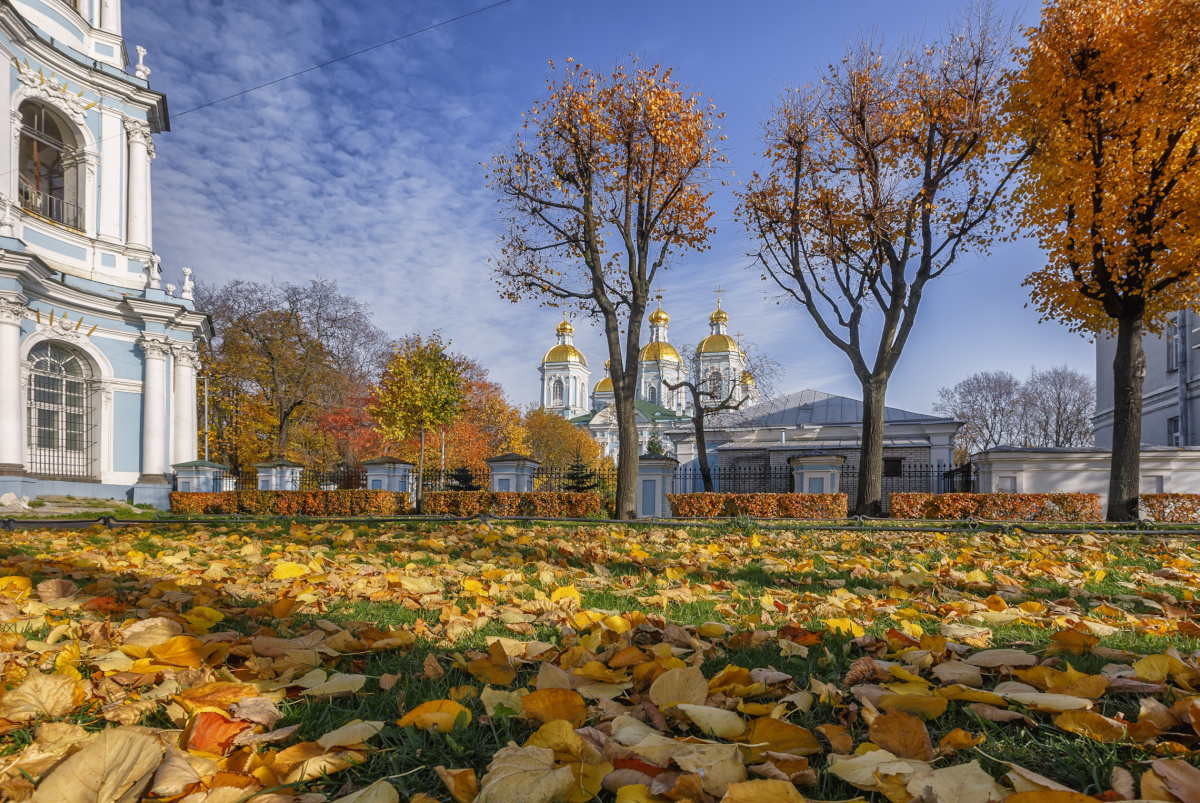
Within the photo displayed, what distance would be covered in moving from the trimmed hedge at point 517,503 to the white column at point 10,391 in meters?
9.13

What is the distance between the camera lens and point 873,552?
5.29m

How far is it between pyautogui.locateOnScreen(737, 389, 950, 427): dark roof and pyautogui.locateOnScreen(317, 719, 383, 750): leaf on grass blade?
2651cm

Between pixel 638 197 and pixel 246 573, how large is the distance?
472 inches

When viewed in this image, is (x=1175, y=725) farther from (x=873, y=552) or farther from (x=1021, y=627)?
(x=873, y=552)

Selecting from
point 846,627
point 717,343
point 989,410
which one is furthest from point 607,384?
point 846,627

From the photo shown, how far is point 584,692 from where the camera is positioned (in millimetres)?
1521

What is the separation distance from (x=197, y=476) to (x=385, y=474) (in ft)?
17.8

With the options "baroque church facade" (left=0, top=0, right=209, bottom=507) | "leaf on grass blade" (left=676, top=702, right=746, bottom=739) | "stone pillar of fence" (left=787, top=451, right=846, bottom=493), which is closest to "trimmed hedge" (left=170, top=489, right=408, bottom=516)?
"baroque church facade" (left=0, top=0, right=209, bottom=507)

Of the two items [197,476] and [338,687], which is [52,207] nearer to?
[197,476]

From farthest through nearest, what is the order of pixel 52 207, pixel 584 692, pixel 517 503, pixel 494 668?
1. pixel 52 207
2. pixel 517 503
3. pixel 494 668
4. pixel 584 692

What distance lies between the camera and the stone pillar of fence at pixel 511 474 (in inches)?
676

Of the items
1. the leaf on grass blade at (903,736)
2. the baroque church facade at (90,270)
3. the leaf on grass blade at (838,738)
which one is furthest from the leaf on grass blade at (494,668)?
the baroque church facade at (90,270)

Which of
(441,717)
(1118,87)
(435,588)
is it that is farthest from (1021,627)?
(1118,87)

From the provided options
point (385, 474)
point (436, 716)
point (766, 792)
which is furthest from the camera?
point (385, 474)
